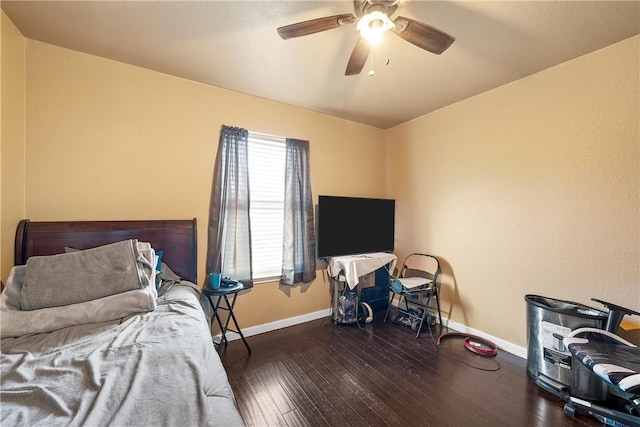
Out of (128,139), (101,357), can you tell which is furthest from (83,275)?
(128,139)

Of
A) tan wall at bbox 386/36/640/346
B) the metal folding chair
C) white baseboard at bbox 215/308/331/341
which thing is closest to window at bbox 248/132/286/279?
white baseboard at bbox 215/308/331/341

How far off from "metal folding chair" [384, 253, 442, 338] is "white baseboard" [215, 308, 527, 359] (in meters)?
0.25

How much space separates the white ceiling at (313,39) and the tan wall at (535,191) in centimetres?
26

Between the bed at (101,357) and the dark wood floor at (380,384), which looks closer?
the bed at (101,357)

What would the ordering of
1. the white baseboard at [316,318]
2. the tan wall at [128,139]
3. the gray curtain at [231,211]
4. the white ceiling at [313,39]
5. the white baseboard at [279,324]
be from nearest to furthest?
the white ceiling at [313,39] < the tan wall at [128,139] < the white baseboard at [316,318] < the gray curtain at [231,211] < the white baseboard at [279,324]

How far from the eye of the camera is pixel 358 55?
172 cm

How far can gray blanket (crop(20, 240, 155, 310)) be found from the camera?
144 centimetres

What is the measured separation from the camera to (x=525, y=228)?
2.40 metres

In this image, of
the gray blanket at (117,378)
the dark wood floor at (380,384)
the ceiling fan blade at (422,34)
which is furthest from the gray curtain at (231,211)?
the ceiling fan blade at (422,34)

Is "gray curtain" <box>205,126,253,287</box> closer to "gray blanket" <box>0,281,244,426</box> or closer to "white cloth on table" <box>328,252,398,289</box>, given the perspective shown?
"white cloth on table" <box>328,252,398,289</box>

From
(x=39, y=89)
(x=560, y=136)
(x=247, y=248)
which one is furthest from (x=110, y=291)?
(x=560, y=136)

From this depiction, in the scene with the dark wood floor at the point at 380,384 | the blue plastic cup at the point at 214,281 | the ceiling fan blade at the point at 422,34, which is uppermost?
the ceiling fan blade at the point at 422,34

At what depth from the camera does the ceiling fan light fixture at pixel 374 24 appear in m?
1.39

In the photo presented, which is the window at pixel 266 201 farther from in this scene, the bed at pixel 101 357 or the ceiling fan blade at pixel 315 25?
the ceiling fan blade at pixel 315 25
